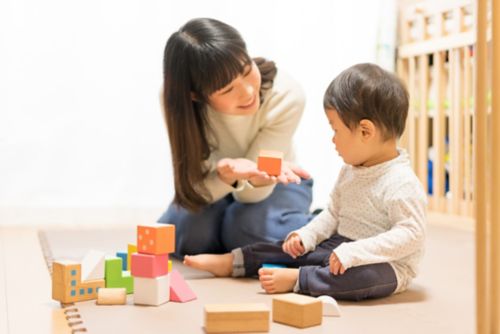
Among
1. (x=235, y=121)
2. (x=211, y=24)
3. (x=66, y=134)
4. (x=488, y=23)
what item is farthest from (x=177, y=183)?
(x=488, y=23)

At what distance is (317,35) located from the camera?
2338 mm

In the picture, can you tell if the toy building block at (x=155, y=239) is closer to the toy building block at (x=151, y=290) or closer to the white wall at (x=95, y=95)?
the toy building block at (x=151, y=290)

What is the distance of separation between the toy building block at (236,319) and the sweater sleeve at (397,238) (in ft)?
0.67

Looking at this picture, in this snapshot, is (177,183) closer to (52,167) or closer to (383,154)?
(383,154)

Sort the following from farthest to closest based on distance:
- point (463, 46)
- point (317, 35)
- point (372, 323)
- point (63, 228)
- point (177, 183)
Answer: point (317, 35)
point (463, 46)
point (63, 228)
point (177, 183)
point (372, 323)

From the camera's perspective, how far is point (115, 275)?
1.09 metres

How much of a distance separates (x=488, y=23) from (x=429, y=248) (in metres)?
1.10

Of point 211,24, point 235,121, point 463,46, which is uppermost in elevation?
point 463,46

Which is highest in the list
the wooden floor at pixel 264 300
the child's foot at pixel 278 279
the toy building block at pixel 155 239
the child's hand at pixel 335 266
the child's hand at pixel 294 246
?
the toy building block at pixel 155 239

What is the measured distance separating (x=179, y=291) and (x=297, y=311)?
0.23 meters

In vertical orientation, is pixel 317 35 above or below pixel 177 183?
above

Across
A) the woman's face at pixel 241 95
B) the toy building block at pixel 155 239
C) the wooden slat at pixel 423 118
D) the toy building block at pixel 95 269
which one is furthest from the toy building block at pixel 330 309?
the wooden slat at pixel 423 118

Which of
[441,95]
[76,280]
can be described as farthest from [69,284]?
[441,95]

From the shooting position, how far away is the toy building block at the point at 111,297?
103cm
